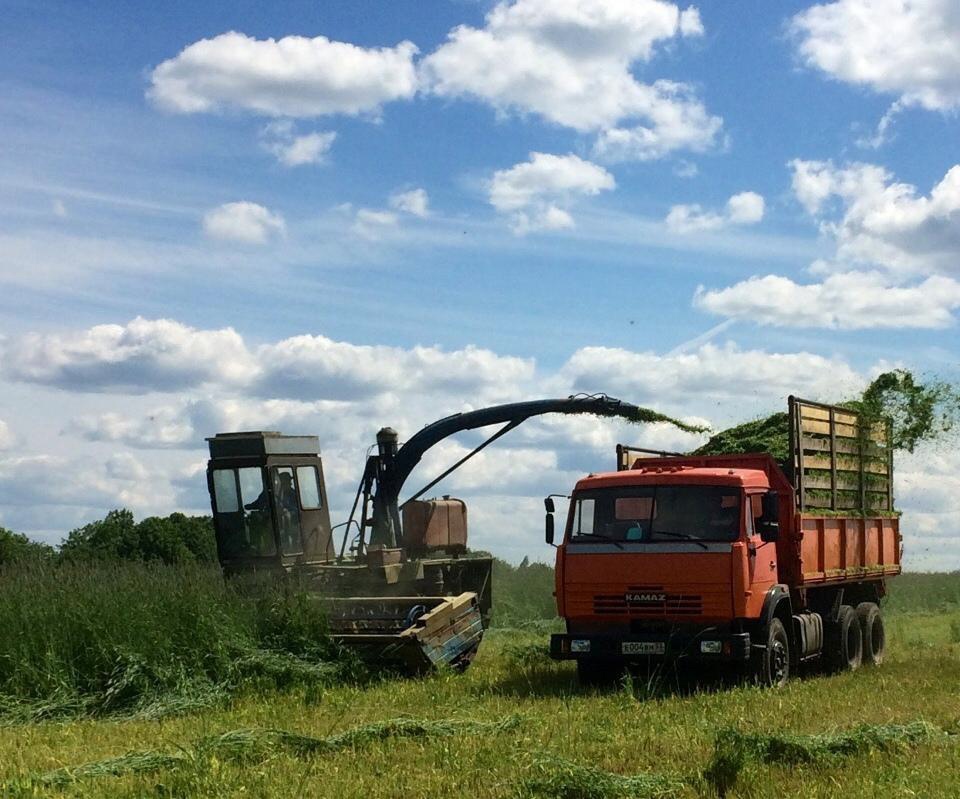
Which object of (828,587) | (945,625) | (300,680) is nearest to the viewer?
(300,680)

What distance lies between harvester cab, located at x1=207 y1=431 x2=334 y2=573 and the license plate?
6.86m

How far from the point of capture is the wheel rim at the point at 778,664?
640 inches

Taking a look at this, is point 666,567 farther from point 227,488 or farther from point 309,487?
point 227,488

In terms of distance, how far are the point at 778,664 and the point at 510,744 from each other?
245 inches

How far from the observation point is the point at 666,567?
51.9 feet

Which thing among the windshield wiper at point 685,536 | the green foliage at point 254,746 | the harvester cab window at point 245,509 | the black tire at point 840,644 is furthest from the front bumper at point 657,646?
the harvester cab window at point 245,509

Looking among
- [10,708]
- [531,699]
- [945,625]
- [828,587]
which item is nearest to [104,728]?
[10,708]

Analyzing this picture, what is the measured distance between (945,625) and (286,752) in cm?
2332

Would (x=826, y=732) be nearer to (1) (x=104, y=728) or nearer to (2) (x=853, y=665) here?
(1) (x=104, y=728)

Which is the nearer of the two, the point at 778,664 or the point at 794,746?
the point at 794,746

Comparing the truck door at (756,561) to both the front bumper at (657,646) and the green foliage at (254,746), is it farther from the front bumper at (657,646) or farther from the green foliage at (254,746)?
the green foliage at (254,746)

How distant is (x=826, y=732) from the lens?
38.4 ft

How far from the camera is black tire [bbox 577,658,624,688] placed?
54.3ft

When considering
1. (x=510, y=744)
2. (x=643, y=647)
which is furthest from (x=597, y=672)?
(x=510, y=744)
